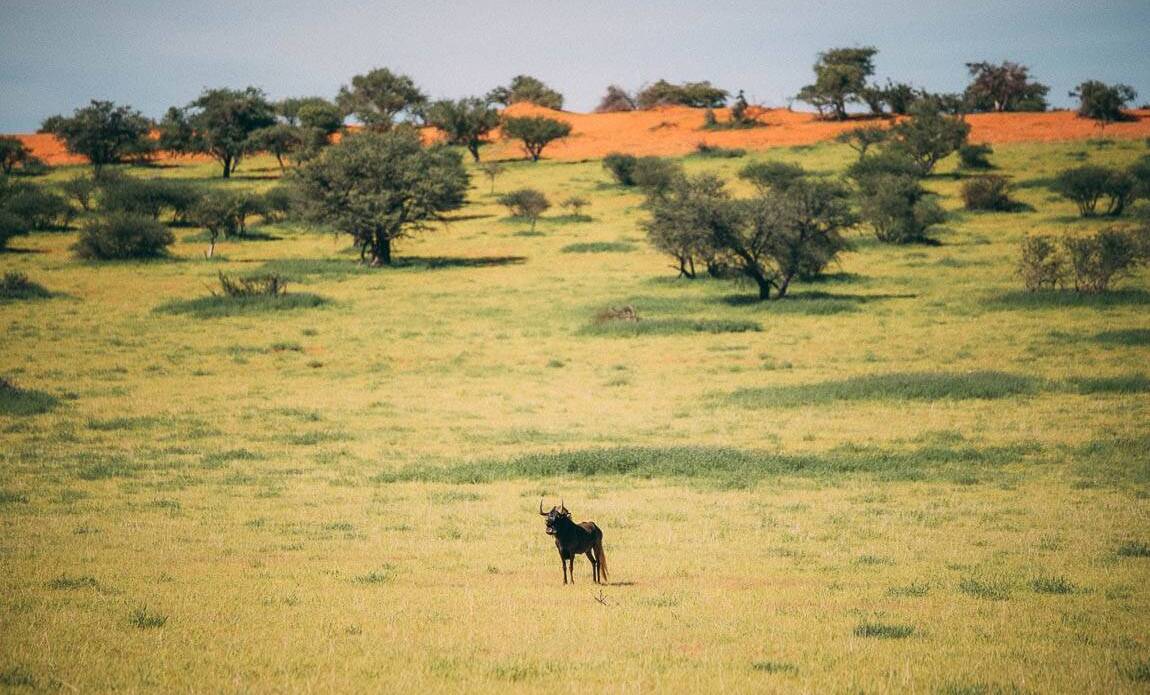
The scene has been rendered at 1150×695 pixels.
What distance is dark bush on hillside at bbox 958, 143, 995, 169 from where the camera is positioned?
8044cm

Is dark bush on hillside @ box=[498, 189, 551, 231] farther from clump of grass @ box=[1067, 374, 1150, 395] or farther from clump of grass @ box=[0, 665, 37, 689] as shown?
clump of grass @ box=[0, 665, 37, 689]

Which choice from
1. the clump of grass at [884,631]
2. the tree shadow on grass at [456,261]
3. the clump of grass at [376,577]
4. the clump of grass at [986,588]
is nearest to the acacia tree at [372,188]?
the tree shadow on grass at [456,261]

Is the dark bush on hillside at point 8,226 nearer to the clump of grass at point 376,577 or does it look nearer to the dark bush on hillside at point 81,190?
the dark bush on hillside at point 81,190

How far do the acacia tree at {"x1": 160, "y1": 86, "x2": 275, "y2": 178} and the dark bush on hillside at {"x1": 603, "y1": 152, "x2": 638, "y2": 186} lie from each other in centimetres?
3916

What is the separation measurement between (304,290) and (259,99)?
197 feet

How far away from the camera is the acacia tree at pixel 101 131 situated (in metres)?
95.7

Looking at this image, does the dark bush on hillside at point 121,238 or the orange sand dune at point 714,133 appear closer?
the dark bush on hillside at point 121,238

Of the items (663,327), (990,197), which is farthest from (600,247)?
(990,197)

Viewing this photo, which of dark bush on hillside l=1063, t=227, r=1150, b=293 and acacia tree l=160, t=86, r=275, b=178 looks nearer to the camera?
dark bush on hillside l=1063, t=227, r=1150, b=293

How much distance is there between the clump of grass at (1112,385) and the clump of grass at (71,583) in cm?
2503

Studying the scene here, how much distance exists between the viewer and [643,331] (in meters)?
37.1

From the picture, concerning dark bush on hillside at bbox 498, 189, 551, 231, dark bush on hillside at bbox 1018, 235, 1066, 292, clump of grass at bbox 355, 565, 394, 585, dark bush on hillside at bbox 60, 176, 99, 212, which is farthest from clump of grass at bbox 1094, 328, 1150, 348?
dark bush on hillside at bbox 60, 176, 99, 212

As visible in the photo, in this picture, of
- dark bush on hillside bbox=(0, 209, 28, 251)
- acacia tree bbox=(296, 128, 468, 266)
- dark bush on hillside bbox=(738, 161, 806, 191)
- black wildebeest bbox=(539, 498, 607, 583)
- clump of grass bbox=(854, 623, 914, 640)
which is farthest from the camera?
dark bush on hillside bbox=(738, 161, 806, 191)

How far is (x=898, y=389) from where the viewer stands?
26000 mm
